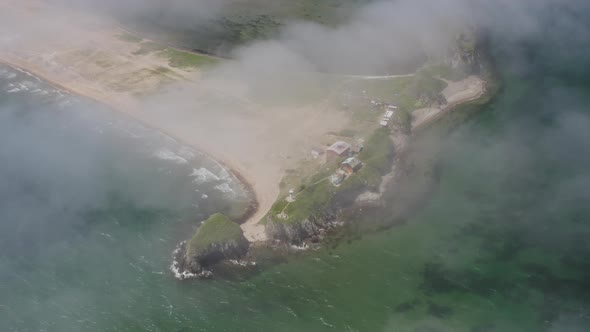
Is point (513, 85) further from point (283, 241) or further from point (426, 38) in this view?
point (283, 241)

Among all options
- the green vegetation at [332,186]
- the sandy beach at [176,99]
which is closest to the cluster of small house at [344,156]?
the green vegetation at [332,186]

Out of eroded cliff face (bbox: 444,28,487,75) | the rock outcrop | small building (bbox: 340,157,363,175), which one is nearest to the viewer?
the rock outcrop

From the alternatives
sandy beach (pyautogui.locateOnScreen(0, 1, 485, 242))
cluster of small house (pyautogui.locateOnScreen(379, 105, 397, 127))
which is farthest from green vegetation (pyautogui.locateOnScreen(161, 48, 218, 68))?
cluster of small house (pyautogui.locateOnScreen(379, 105, 397, 127))

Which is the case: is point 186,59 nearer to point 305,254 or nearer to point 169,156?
point 169,156

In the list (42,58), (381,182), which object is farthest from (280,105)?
(42,58)

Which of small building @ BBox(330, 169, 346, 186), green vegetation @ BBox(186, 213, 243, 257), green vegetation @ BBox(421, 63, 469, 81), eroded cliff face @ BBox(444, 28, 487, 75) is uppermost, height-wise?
eroded cliff face @ BBox(444, 28, 487, 75)

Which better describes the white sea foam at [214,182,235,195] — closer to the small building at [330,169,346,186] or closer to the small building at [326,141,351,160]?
the small building at [330,169,346,186]
